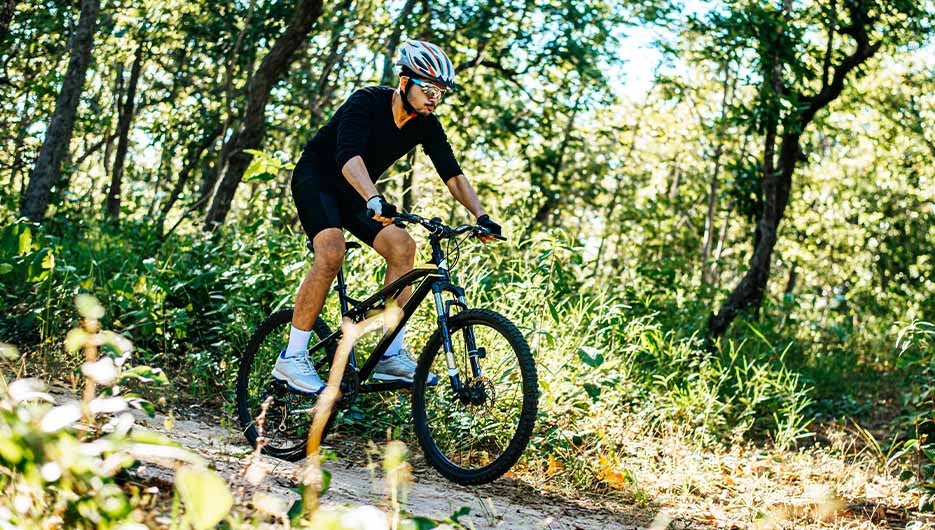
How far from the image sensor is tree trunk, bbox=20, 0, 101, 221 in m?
7.52

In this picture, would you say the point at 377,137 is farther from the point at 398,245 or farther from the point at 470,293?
the point at 470,293

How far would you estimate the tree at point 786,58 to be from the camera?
9023mm

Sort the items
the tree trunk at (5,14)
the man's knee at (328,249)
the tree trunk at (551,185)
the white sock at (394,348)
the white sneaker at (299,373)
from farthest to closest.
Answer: the tree trunk at (551,185) → the tree trunk at (5,14) → the white sock at (394,348) → the white sneaker at (299,373) → the man's knee at (328,249)

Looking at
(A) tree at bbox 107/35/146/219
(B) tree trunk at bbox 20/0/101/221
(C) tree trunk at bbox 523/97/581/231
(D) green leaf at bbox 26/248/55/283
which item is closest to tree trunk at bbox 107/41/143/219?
(A) tree at bbox 107/35/146/219

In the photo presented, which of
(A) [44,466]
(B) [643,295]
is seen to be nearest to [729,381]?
(B) [643,295]

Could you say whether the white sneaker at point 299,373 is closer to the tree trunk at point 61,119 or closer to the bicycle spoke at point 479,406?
the bicycle spoke at point 479,406

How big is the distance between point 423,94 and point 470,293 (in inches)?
89.1

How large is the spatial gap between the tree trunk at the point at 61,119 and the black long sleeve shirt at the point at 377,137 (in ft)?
11.8

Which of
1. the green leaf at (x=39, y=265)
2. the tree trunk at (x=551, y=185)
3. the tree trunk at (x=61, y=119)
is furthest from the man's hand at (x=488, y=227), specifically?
the tree trunk at (x=551, y=185)

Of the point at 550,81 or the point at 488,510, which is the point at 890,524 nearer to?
the point at 488,510

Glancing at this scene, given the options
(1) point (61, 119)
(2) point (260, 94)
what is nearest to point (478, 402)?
(1) point (61, 119)

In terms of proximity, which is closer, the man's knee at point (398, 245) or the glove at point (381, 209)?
the glove at point (381, 209)

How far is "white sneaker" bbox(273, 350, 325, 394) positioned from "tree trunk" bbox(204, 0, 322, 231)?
4434 mm

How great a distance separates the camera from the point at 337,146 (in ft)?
15.1
